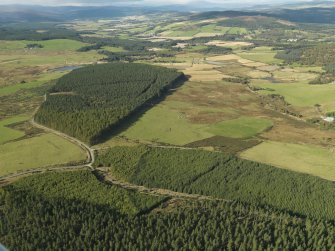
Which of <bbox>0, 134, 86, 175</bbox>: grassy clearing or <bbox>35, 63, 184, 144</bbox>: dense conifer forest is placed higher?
<bbox>35, 63, 184, 144</bbox>: dense conifer forest

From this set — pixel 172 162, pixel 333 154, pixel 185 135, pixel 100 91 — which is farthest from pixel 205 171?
pixel 100 91

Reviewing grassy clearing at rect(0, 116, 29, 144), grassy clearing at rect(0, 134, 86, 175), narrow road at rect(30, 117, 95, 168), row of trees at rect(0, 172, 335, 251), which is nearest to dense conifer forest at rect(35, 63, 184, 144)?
narrow road at rect(30, 117, 95, 168)

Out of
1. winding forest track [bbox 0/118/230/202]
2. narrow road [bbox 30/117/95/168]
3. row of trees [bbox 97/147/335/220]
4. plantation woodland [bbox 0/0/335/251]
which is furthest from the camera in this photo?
Result: narrow road [bbox 30/117/95/168]

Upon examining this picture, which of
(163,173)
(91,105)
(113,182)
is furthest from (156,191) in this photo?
(91,105)

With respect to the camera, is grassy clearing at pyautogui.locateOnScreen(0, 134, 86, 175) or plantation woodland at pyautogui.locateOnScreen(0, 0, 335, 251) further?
grassy clearing at pyautogui.locateOnScreen(0, 134, 86, 175)

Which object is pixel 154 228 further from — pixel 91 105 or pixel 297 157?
pixel 91 105

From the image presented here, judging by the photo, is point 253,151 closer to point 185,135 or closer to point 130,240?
point 185,135

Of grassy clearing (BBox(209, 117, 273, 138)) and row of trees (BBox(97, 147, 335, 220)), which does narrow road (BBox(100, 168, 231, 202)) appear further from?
grassy clearing (BBox(209, 117, 273, 138))
